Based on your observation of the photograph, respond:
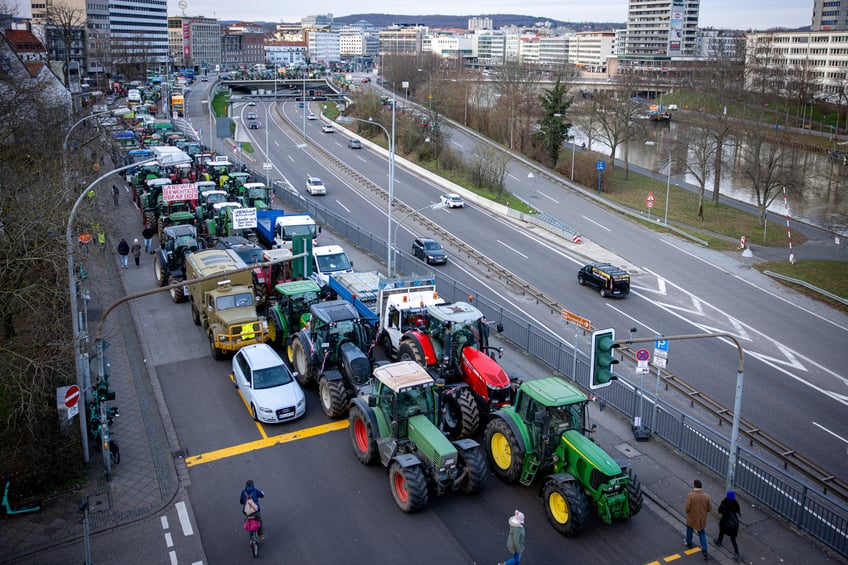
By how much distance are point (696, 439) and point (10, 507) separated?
Result: 50.0 ft

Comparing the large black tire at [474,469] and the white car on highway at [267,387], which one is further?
the white car on highway at [267,387]

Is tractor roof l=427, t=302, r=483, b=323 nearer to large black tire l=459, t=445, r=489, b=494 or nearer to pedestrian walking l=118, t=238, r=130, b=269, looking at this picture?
large black tire l=459, t=445, r=489, b=494

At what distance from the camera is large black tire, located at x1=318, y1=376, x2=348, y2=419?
18641 millimetres

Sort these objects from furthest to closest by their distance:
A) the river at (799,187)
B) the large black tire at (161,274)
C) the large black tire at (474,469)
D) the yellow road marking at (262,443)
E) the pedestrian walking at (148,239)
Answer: the river at (799,187) < the pedestrian walking at (148,239) < the large black tire at (161,274) < the yellow road marking at (262,443) < the large black tire at (474,469)

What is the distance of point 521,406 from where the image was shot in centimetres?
1547

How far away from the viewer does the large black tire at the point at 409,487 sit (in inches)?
567

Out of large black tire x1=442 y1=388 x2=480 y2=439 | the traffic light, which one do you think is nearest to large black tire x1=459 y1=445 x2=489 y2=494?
large black tire x1=442 y1=388 x2=480 y2=439

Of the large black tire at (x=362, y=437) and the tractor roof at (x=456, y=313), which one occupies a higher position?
the tractor roof at (x=456, y=313)

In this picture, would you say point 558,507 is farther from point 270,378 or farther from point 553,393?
point 270,378

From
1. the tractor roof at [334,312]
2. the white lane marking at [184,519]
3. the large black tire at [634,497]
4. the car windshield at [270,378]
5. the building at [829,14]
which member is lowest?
the white lane marking at [184,519]

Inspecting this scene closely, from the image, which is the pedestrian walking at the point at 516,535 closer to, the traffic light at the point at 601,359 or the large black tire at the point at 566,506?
the large black tire at the point at 566,506

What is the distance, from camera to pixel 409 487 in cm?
1437

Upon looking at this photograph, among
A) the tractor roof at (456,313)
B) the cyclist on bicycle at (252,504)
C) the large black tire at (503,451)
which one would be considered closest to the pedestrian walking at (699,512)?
the large black tire at (503,451)

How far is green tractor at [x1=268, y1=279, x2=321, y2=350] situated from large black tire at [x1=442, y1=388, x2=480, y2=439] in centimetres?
678
